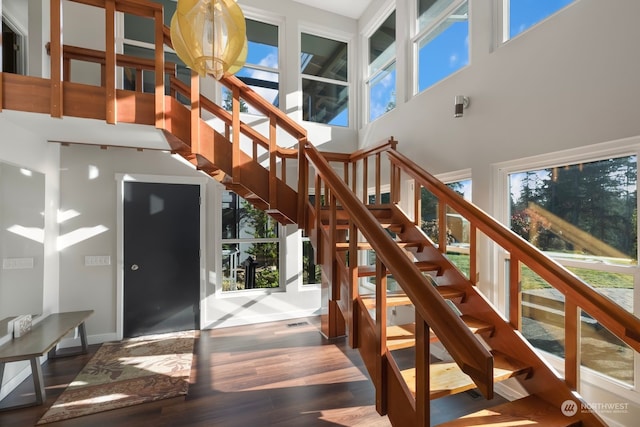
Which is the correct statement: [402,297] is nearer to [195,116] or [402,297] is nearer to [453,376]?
[453,376]

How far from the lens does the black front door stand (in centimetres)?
391

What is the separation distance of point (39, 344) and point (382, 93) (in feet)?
15.8

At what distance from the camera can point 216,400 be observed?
2.59 meters

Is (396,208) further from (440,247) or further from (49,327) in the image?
(49,327)

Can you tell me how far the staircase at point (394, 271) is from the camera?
1312 millimetres

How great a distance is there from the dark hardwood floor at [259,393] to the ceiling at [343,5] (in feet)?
16.0

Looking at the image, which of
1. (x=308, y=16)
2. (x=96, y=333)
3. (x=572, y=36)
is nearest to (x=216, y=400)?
(x=96, y=333)

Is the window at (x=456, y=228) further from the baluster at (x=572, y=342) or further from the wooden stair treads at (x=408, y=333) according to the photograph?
the baluster at (x=572, y=342)

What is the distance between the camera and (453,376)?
1.82 meters

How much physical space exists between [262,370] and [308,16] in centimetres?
494

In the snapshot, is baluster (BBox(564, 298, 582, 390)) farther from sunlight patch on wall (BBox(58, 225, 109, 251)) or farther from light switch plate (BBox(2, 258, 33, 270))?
sunlight patch on wall (BBox(58, 225, 109, 251))

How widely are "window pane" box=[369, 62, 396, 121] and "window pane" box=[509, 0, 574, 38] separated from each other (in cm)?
172

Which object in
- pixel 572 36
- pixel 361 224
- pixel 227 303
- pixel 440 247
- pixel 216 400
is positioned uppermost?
pixel 572 36

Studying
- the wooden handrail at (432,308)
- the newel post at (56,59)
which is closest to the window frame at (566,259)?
the wooden handrail at (432,308)
